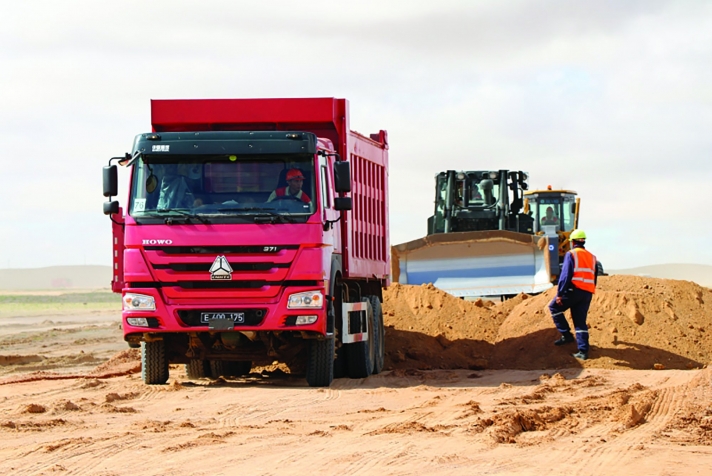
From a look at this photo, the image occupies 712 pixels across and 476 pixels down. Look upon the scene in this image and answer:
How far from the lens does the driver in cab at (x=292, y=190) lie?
13109 millimetres

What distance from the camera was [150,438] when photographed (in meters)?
9.16

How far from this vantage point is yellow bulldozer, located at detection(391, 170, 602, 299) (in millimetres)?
23891

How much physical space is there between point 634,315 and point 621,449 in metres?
10.3

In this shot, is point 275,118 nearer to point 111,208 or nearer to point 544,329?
point 111,208

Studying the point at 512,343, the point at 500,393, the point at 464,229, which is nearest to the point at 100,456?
the point at 500,393

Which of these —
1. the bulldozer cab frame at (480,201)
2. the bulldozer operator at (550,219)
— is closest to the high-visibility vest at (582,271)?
the bulldozer cab frame at (480,201)

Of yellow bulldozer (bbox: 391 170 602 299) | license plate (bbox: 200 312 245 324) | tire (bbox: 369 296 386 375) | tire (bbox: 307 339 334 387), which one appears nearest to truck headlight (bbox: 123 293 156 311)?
license plate (bbox: 200 312 245 324)

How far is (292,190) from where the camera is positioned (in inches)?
517

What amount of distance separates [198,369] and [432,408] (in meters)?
5.30

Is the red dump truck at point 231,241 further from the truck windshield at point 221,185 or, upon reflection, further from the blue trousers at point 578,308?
the blue trousers at point 578,308

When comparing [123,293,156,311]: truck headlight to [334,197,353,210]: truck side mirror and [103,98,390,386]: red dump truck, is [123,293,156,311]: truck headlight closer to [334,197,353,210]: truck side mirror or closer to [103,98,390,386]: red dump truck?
[103,98,390,386]: red dump truck

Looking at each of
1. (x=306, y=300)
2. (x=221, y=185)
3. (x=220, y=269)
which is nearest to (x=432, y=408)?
(x=306, y=300)

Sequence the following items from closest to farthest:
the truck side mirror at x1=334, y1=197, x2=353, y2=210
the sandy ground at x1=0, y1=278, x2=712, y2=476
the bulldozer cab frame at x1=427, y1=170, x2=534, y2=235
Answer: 1. the sandy ground at x1=0, y1=278, x2=712, y2=476
2. the truck side mirror at x1=334, y1=197, x2=353, y2=210
3. the bulldozer cab frame at x1=427, y1=170, x2=534, y2=235

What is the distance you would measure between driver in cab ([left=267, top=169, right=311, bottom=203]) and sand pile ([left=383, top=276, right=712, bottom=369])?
573 cm
